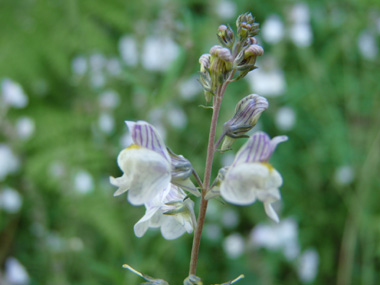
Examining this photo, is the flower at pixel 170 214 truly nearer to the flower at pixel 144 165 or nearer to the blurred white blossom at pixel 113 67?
the flower at pixel 144 165

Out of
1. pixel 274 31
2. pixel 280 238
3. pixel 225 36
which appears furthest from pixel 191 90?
pixel 225 36

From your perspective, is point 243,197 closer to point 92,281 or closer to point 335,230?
point 92,281

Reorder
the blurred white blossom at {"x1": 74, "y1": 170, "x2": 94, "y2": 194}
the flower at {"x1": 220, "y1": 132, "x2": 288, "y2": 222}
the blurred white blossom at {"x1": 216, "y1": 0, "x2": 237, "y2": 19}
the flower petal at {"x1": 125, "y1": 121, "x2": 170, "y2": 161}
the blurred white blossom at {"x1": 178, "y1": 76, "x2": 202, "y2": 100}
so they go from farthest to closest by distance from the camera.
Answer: the blurred white blossom at {"x1": 216, "y1": 0, "x2": 237, "y2": 19}, the blurred white blossom at {"x1": 178, "y1": 76, "x2": 202, "y2": 100}, the blurred white blossom at {"x1": 74, "y1": 170, "x2": 94, "y2": 194}, the flower petal at {"x1": 125, "y1": 121, "x2": 170, "y2": 161}, the flower at {"x1": 220, "y1": 132, "x2": 288, "y2": 222}

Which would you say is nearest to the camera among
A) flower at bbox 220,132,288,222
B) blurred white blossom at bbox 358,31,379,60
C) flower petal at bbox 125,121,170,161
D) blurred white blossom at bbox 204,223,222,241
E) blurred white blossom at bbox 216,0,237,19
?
flower at bbox 220,132,288,222

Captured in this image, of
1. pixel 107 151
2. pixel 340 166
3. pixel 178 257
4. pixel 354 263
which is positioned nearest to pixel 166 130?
pixel 107 151

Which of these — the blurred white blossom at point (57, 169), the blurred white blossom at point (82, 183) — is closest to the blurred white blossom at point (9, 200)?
the blurred white blossom at point (57, 169)

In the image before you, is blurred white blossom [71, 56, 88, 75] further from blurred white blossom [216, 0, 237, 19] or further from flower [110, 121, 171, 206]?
flower [110, 121, 171, 206]

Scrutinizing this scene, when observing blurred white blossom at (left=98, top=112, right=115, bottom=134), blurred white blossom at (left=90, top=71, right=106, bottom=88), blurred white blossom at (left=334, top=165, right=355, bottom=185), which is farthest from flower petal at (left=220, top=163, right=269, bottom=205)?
blurred white blossom at (left=90, top=71, right=106, bottom=88)
